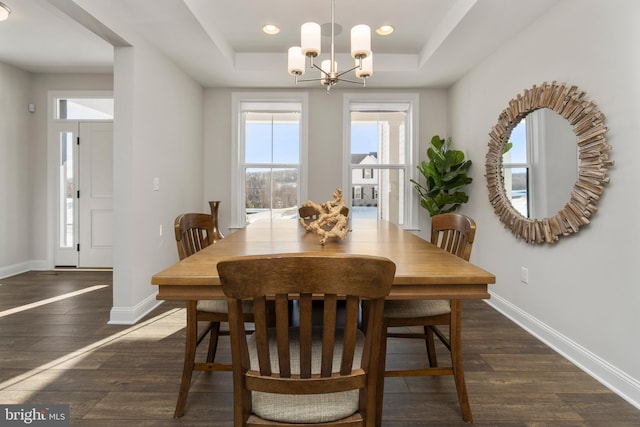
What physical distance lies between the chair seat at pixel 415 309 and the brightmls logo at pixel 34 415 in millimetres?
1646

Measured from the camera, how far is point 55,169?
186 inches

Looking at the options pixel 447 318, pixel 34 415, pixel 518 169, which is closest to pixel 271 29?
pixel 518 169

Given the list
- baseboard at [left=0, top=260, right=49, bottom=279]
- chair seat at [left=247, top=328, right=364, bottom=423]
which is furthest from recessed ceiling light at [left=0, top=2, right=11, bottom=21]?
chair seat at [left=247, top=328, right=364, bottom=423]

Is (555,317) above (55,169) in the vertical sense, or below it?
below

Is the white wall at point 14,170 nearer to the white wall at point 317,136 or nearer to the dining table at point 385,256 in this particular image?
the white wall at point 317,136

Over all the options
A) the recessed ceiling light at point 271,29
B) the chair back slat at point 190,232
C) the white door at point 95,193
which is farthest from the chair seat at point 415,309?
the white door at point 95,193

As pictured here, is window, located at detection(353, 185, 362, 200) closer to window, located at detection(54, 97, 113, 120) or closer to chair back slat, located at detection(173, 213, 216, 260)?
chair back slat, located at detection(173, 213, 216, 260)

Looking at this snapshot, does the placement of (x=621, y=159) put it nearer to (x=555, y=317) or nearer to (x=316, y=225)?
(x=555, y=317)

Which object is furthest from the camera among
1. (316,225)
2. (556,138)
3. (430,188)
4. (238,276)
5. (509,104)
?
(430,188)

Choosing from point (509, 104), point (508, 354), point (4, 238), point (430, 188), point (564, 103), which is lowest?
Result: point (508, 354)

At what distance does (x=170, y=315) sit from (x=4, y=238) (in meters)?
3.05

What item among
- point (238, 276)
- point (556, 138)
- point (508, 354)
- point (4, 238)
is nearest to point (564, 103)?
point (556, 138)

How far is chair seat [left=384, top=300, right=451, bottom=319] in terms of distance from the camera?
1.73 m

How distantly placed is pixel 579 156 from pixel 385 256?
1643 millimetres
